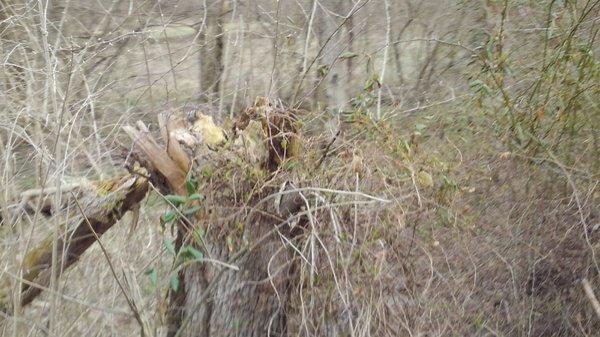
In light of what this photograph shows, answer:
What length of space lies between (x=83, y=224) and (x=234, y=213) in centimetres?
96

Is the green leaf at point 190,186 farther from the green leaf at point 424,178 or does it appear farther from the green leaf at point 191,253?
the green leaf at point 424,178

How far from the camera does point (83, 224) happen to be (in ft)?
14.5

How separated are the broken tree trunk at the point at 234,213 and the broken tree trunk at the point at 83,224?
12.7 inches

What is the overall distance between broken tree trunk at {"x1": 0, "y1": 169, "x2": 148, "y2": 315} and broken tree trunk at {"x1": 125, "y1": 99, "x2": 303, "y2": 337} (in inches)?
12.7

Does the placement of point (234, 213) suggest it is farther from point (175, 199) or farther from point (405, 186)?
point (405, 186)

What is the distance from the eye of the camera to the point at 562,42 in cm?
561

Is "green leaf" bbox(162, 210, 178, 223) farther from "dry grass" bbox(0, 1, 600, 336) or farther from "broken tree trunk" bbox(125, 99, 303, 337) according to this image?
"dry grass" bbox(0, 1, 600, 336)

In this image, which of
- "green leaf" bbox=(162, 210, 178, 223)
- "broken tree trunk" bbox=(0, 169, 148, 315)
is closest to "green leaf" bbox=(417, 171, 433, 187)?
"green leaf" bbox=(162, 210, 178, 223)

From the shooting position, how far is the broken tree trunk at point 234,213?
12.9ft

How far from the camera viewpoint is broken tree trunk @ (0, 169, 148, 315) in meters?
4.31

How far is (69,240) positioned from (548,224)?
3237mm

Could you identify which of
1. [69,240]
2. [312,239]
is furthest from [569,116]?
[69,240]

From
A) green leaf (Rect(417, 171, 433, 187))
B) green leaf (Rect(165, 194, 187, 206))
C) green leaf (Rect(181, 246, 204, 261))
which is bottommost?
green leaf (Rect(181, 246, 204, 261))

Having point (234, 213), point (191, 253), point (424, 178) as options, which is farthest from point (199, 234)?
point (424, 178)
